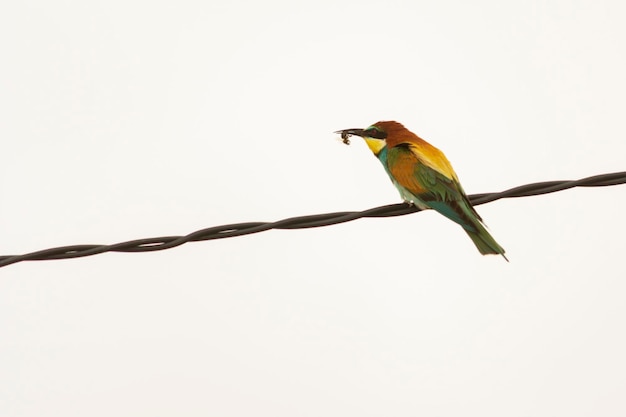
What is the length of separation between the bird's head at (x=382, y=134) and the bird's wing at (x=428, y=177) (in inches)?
5.8

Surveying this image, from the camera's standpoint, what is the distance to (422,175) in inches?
210

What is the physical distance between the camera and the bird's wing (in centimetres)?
499

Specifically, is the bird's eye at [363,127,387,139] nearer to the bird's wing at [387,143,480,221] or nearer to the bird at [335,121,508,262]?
the bird at [335,121,508,262]

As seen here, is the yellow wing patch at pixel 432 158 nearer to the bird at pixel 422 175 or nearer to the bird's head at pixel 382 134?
the bird at pixel 422 175

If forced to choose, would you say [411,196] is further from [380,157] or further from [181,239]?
[181,239]

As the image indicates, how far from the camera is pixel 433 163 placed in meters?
5.39

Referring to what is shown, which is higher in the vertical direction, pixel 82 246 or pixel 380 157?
pixel 380 157

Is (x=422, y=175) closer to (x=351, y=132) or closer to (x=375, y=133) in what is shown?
(x=375, y=133)

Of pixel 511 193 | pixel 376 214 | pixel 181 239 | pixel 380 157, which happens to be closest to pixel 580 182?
pixel 511 193

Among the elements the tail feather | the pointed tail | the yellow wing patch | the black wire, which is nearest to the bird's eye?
the yellow wing patch

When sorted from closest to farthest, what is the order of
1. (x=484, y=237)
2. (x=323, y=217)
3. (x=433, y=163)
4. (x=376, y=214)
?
1. (x=323, y=217)
2. (x=376, y=214)
3. (x=484, y=237)
4. (x=433, y=163)

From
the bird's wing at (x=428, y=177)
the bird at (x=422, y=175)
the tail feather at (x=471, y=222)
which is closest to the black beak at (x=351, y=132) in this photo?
the bird at (x=422, y=175)

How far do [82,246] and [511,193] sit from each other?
192cm

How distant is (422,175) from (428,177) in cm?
7
